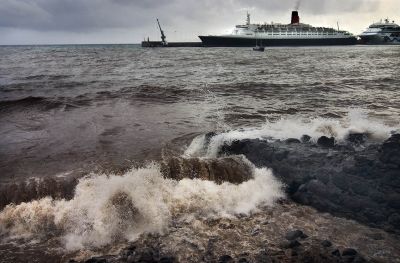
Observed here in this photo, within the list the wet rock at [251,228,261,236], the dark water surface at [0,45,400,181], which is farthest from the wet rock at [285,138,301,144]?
the wet rock at [251,228,261,236]

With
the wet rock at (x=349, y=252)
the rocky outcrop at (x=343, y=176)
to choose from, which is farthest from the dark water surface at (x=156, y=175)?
the wet rock at (x=349, y=252)

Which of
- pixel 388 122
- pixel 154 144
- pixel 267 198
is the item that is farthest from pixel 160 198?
pixel 388 122

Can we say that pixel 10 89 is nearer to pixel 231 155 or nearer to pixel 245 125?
pixel 245 125

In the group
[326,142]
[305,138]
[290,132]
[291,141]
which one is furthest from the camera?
[290,132]

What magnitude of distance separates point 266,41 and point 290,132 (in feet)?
382

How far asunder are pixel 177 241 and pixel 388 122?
12780mm

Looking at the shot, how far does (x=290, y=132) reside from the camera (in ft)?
46.0

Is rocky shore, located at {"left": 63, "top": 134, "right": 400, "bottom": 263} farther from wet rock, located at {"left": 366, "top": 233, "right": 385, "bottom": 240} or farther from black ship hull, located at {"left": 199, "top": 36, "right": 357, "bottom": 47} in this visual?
black ship hull, located at {"left": 199, "top": 36, "right": 357, "bottom": 47}

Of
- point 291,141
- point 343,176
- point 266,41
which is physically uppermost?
point 266,41

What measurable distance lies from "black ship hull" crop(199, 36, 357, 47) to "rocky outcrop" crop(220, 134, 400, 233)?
374 feet

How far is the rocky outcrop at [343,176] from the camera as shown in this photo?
8266mm

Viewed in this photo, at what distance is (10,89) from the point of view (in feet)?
97.6

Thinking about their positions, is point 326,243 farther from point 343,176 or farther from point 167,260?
point 167,260

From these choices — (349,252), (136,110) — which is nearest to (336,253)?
(349,252)
